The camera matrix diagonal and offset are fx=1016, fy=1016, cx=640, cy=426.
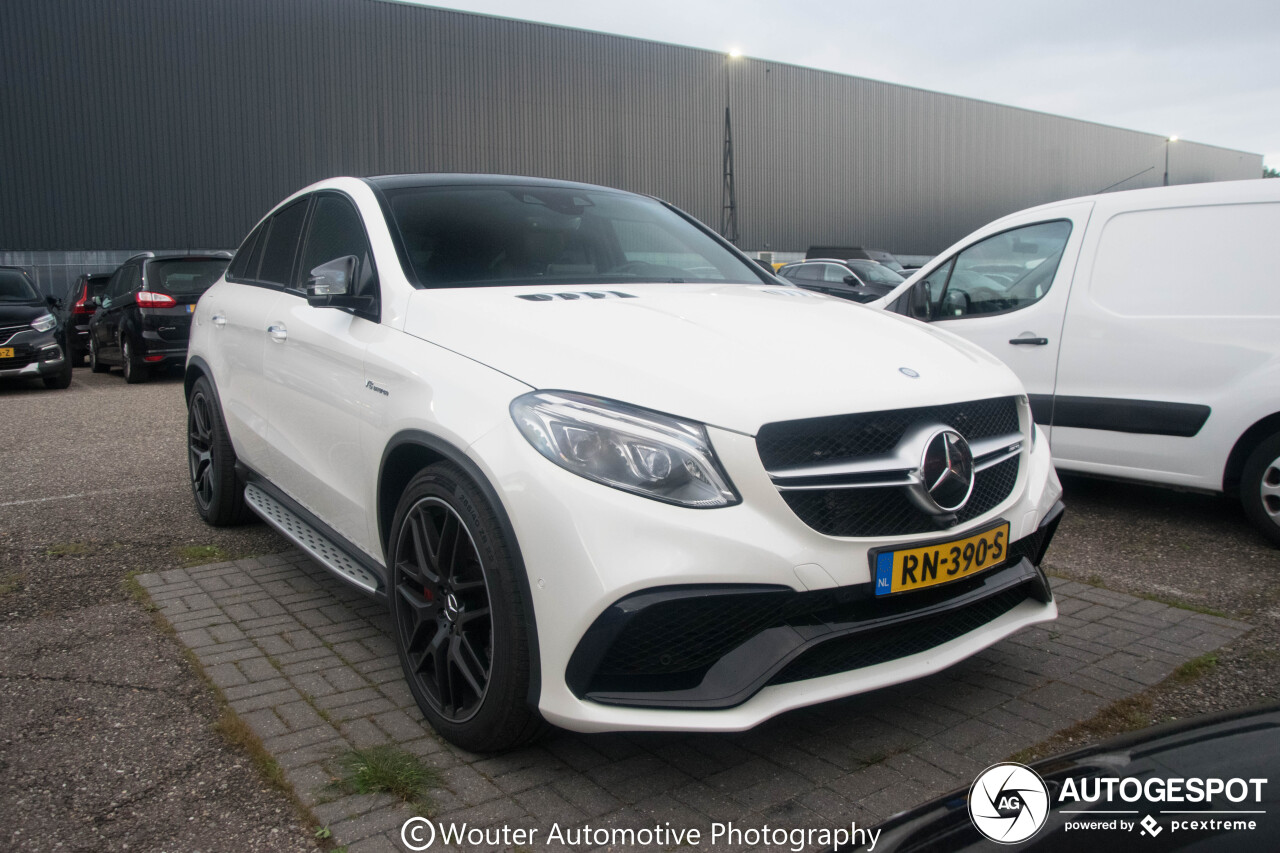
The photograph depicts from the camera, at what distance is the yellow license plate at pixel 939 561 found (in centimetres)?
249

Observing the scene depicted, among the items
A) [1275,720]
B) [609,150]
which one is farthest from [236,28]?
[1275,720]

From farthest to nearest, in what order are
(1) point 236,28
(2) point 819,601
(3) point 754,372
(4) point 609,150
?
(4) point 609,150
(1) point 236,28
(3) point 754,372
(2) point 819,601

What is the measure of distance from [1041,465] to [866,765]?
108 cm

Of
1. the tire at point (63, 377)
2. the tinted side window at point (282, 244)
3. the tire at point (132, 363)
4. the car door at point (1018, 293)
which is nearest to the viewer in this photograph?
the tinted side window at point (282, 244)

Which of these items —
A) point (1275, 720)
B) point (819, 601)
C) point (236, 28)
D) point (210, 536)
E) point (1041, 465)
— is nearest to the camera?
point (1275, 720)

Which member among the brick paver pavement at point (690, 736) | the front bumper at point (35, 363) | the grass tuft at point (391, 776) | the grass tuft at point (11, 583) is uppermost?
the grass tuft at point (391, 776)

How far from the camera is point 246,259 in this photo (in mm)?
5277

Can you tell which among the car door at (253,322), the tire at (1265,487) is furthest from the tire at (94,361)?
the tire at (1265,487)

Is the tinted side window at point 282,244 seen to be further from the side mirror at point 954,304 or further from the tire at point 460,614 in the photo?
the side mirror at point 954,304

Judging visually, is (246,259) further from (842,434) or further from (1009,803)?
(1009,803)

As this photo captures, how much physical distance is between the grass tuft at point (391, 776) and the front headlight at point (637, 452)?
36.3 inches

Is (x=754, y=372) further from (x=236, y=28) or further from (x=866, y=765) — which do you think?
(x=236, y=28)

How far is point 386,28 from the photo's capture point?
95.3 ft

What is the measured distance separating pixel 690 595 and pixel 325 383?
186 centimetres
